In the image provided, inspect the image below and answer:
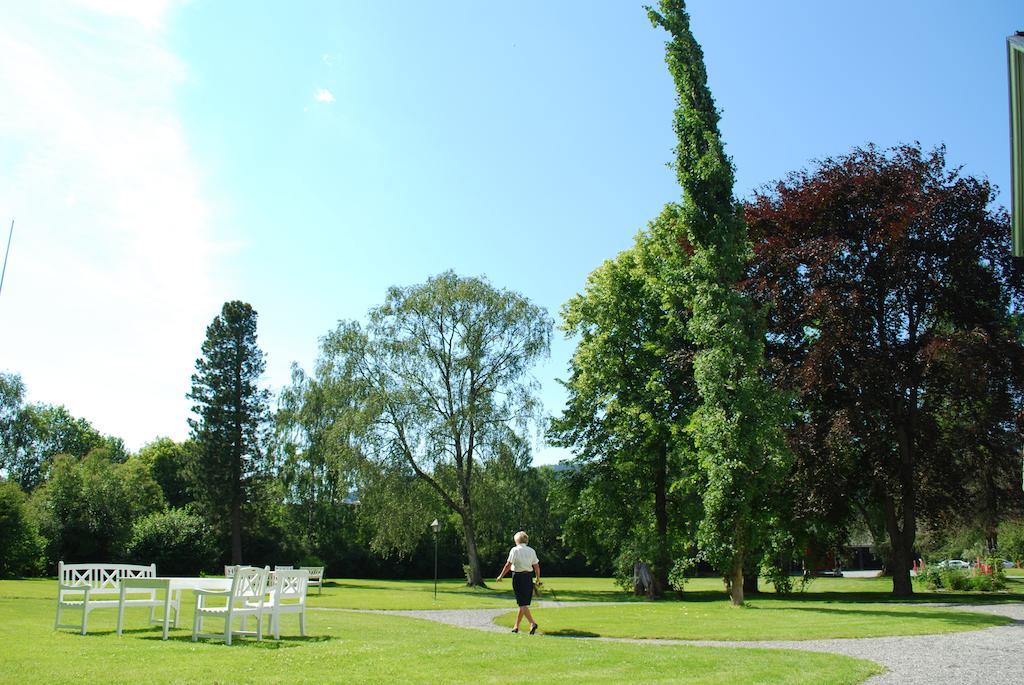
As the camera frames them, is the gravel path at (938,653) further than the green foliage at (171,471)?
No

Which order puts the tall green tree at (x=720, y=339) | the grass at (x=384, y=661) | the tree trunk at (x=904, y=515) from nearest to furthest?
the grass at (x=384, y=661)
the tall green tree at (x=720, y=339)
the tree trunk at (x=904, y=515)

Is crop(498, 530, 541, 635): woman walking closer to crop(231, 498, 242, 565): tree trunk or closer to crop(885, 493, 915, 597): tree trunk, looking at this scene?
crop(885, 493, 915, 597): tree trunk

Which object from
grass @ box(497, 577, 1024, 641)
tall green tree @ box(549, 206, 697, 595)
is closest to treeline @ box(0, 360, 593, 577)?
tall green tree @ box(549, 206, 697, 595)

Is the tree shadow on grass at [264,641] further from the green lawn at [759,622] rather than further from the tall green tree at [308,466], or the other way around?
the tall green tree at [308,466]

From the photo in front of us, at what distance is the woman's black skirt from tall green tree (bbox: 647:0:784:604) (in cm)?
851

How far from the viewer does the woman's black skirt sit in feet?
42.9


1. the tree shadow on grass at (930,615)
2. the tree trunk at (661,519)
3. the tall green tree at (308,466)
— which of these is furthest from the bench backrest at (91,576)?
the tall green tree at (308,466)

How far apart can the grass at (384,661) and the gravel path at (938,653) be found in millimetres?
504

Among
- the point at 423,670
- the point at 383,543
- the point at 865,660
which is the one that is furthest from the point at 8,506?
the point at 865,660

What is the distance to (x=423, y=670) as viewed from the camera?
821 cm

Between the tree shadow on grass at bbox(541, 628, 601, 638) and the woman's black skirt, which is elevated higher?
the woman's black skirt

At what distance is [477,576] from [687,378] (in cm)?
1527

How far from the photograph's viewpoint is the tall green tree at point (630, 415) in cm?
2877

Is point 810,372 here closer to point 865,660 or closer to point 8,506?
point 865,660
